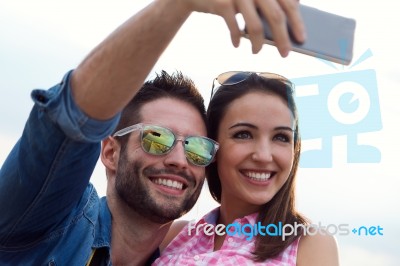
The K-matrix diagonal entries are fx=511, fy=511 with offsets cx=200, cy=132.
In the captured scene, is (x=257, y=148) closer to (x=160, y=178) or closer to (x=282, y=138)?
(x=282, y=138)

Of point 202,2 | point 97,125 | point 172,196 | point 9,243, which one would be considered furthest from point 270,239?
point 202,2

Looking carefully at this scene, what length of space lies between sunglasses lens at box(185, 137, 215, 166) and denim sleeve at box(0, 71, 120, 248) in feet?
3.69

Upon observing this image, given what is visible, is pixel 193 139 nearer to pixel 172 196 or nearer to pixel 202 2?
pixel 172 196

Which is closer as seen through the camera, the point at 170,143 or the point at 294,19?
the point at 294,19

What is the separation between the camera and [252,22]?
4.42ft

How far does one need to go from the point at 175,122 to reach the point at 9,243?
1.47 m

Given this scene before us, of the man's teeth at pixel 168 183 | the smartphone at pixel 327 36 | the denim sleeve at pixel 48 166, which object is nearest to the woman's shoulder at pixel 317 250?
the man's teeth at pixel 168 183

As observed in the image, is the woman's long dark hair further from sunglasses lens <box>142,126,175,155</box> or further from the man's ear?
the man's ear

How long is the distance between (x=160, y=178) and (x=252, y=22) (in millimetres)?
2145

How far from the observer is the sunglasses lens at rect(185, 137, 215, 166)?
11.3 ft

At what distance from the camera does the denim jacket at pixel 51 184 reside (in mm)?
1783

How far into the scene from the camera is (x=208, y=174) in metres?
3.95

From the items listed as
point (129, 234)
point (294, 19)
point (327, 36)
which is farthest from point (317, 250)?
point (294, 19)

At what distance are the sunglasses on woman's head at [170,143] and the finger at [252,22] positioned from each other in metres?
2.07
